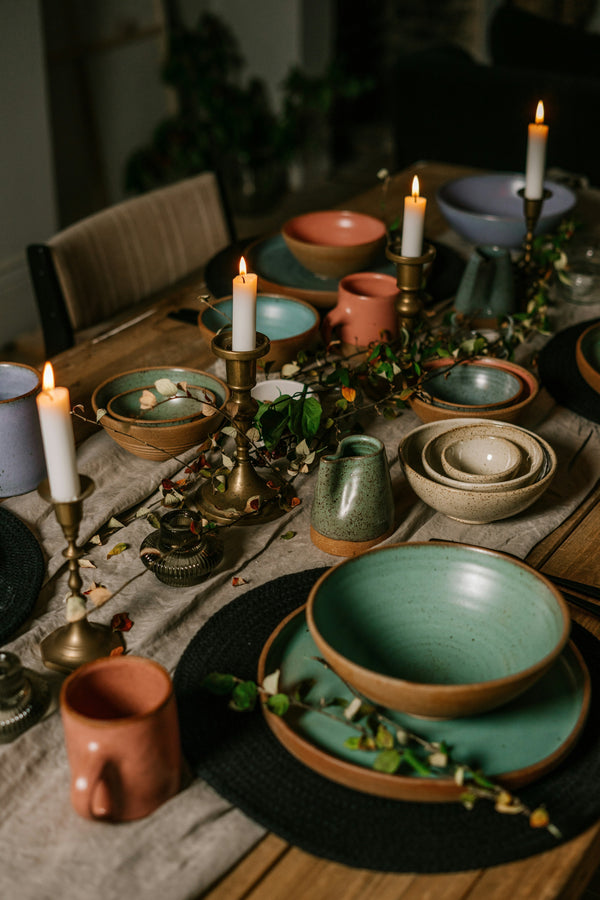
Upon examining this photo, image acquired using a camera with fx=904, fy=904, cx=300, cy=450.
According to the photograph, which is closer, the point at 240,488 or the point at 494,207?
the point at 240,488

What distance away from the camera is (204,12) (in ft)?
12.5

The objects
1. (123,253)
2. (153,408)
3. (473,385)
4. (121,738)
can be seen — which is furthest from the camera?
(123,253)

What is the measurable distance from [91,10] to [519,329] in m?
→ 2.62

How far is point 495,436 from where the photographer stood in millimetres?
1079

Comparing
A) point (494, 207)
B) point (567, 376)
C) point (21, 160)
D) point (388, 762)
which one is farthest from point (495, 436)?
point (21, 160)

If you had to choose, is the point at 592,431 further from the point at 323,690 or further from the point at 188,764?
the point at 188,764

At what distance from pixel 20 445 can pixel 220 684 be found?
1.36 feet

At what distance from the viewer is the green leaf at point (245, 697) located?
74 centimetres

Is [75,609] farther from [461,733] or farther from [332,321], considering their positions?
[332,321]

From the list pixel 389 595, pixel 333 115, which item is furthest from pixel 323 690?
pixel 333 115

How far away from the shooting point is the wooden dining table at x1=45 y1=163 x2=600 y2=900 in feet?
2.06

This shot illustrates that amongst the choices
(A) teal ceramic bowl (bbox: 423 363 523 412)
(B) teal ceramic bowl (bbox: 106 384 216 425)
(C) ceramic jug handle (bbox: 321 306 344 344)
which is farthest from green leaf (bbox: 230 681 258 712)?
(C) ceramic jug handle (bbox: 321 306 344 344)

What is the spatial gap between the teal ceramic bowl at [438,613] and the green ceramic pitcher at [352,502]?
107 mm

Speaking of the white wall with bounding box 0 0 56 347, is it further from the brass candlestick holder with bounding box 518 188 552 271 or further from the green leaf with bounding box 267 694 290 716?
the green leaf with bounding box 267 694 290 716
